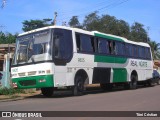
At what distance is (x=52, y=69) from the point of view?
16.8m

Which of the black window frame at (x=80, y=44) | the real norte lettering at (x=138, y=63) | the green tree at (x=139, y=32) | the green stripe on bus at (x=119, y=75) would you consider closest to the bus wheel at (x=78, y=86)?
the black window frame at (x=80, y=44)

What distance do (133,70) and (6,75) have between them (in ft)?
28.8

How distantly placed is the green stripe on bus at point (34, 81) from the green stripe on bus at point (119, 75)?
663cm

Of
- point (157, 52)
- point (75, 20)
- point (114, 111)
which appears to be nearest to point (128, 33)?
point (75, 20)

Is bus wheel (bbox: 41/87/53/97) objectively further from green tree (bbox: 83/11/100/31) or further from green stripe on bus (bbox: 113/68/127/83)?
green tree (bbox: 83/11/100/31)

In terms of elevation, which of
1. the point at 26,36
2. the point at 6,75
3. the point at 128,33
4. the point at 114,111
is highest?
the point at 128,33

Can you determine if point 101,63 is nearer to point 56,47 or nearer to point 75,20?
point 56,47

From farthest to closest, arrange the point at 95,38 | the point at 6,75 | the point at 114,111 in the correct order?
the point at 6,75 → the point at 95,38 → the point at 114,111

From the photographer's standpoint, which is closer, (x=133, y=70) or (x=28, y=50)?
(x=28, y=50)

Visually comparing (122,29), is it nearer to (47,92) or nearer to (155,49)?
(155,49)

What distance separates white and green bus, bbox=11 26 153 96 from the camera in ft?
55.7

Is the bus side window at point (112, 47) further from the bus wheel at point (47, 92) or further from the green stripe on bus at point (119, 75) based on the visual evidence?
the bus wheel at point (47, 92)

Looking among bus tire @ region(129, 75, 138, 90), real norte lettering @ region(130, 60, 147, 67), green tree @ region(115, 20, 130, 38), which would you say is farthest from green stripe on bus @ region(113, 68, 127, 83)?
green tree @ region(115, 20, 130, 38)

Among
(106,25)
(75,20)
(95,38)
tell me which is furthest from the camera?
(75,20)
